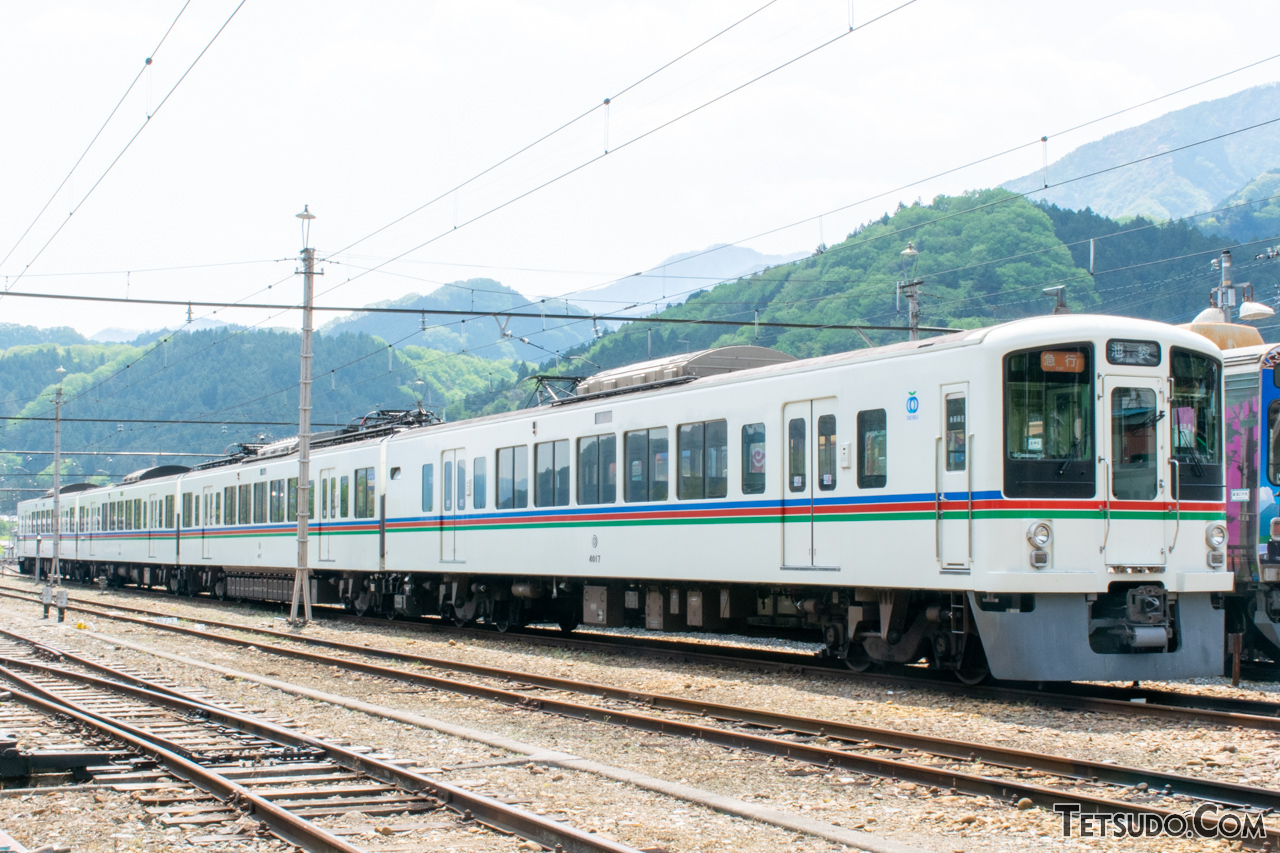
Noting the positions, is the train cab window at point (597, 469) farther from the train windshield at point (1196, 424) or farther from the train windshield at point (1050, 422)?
the train windshield at point (1196, 424)

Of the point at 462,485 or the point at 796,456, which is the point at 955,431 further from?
the point at 462,485

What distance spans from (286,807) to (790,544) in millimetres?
6988

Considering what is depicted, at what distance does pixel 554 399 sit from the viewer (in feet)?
61.7

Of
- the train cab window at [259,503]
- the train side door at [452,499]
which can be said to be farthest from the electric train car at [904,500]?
the train cab window at [259,503]

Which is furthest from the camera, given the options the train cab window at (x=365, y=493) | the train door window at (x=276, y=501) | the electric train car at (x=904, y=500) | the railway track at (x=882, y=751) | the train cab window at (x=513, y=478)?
the train door window at (x=276, y=501)

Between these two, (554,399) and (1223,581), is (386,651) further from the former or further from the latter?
(1223,581)

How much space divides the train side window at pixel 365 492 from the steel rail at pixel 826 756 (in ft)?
34.7

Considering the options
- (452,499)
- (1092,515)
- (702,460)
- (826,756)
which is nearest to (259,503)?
(452,499)

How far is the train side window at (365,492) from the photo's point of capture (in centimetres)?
2344

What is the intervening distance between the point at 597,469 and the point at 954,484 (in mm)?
6309

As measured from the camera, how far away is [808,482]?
43.2ft

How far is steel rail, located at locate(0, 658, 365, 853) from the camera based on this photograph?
21.9ft

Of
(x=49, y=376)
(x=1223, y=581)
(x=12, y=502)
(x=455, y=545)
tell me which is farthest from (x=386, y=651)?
(x=12, y=502)

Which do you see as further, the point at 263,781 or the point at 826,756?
the point at 826,756
